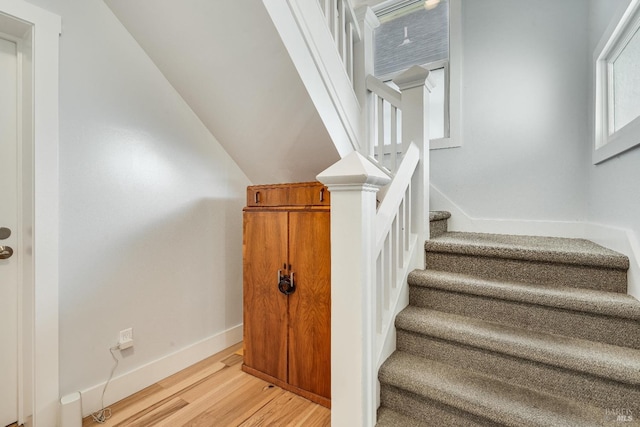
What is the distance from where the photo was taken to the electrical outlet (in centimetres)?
174

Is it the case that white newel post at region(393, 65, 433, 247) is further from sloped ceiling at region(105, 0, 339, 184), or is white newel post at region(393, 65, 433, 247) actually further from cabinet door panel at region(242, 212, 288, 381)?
cabinet door panel at region(242, 212, 288, 381)

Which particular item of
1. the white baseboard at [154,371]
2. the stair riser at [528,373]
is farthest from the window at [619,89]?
the white baseboard at [154,371]

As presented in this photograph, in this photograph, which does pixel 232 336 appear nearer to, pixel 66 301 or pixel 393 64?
pixel 66 301

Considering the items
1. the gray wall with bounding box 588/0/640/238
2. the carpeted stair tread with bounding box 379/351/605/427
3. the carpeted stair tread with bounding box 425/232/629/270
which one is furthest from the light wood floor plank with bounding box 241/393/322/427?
the gray wall with bounding box 588/0/640/238

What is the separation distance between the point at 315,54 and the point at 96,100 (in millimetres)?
1225

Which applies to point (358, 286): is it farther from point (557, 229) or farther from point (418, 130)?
point (557, 229)

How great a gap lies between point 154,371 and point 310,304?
3.65 feet

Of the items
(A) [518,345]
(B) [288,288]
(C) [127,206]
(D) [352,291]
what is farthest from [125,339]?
(A) [518,345]

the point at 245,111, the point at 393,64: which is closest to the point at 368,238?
the point at 245,111

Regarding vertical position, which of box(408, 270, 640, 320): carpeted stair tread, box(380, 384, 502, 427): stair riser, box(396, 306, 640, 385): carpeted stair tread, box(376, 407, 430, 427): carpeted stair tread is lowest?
box(376, 407, 430, 427): carpeted stair tread

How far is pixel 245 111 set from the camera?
1.87 meters

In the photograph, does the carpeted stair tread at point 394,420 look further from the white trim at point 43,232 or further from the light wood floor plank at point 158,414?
the white trim at point 43,232

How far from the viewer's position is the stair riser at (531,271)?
137 cm

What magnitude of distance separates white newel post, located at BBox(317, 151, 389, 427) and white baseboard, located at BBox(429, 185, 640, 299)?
1.14 meters
